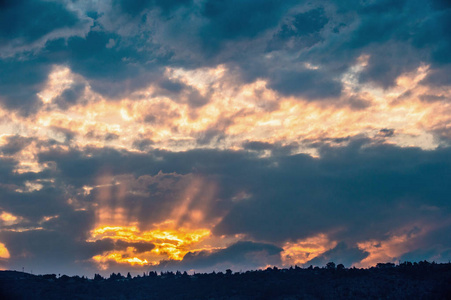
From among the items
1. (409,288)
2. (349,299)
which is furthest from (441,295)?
(349,299)

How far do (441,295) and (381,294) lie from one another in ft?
67.0

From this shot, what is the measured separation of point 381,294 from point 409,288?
11.6 meters

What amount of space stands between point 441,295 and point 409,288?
12.9 m

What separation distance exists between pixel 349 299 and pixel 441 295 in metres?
31.8

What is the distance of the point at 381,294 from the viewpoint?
19688 centimetres

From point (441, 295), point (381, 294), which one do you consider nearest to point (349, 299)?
point (381, 294)

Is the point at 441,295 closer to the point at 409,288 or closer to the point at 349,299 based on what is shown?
the point at 409,288

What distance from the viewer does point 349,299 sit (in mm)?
198375

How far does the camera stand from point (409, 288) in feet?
655

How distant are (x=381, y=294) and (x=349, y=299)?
38.3 feet

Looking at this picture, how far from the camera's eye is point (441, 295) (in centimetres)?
18938

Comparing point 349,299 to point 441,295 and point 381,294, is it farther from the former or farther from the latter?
point 441,295
